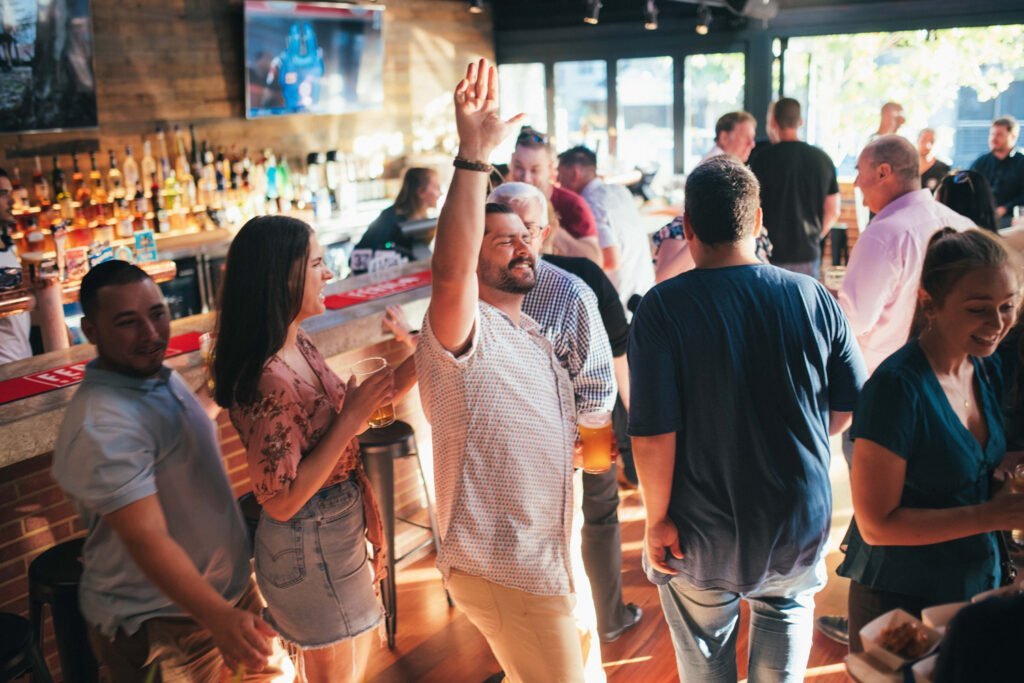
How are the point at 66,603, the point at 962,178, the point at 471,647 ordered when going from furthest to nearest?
the point at 962,178, the point at 471,647, the point at 66,603

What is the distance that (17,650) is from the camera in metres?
2.11

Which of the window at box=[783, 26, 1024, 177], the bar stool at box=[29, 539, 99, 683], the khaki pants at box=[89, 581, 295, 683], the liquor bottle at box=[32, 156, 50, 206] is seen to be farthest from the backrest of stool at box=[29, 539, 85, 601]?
the window at box=[783, 26, 1024, 177]

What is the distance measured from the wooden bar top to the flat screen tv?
3.76 m

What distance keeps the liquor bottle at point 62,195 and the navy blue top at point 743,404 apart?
4.83 meters

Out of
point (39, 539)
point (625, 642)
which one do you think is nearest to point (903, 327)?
point (625, 642)

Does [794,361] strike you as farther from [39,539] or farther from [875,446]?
[39,539]

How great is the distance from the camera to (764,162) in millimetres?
5371

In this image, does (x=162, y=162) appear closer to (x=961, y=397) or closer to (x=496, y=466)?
(x=496, y=466)

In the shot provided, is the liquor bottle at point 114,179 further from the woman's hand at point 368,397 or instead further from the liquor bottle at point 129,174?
the woman's hand at point 368,397

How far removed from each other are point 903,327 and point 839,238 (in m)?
5.54

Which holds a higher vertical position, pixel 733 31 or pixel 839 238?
pixel 733 31

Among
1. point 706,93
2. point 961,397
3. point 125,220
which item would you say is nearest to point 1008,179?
point 706,93

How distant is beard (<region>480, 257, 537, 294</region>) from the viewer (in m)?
1.99

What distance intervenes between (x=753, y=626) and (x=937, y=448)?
1.96ft
